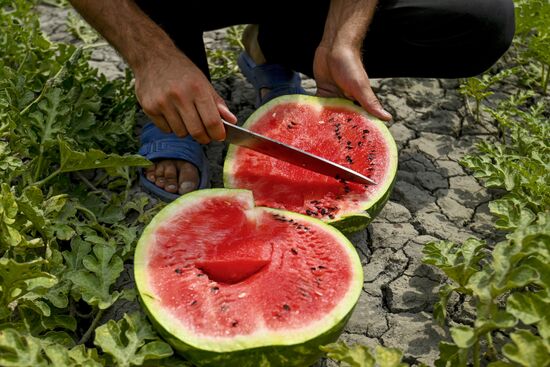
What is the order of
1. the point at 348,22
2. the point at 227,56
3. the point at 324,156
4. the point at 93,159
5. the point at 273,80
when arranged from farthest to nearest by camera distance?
1. the point at 227,56
2. the point at 273,80
3. the point at 348,22
4. the point at 324,156
5. the point at 93,159

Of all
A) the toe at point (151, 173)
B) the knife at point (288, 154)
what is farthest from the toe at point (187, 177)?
the knife at point (288, 154)

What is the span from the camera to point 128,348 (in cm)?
183

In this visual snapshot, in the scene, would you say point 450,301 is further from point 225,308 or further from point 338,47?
point 338,47

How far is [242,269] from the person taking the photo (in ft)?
6.71

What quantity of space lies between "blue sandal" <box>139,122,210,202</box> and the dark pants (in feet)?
1.35

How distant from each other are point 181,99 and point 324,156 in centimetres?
61

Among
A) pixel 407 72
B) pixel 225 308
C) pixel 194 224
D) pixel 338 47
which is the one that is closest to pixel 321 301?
pixel 225 308

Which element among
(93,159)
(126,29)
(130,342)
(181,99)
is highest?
(126,29)

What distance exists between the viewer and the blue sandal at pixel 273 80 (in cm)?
325

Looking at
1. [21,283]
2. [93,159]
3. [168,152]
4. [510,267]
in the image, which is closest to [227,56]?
[168,152]

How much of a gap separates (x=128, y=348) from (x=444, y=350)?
94cm

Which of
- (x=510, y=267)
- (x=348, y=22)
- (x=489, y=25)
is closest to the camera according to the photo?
(x=510, y=267)

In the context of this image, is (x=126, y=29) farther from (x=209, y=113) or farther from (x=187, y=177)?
(x=187, y=177)

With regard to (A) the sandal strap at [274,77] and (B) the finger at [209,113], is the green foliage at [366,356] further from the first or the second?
(A) the sandal strap at [274,77]
